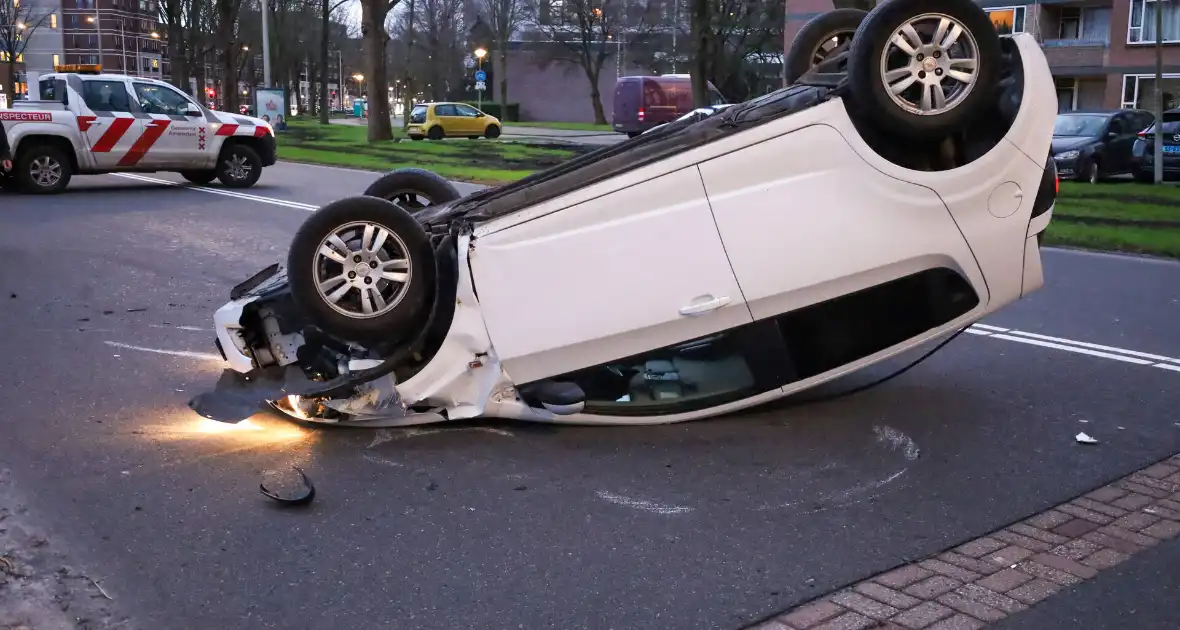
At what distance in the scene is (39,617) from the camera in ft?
12.1

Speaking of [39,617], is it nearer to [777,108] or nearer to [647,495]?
[647,495]

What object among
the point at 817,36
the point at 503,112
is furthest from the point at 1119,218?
the point at 503,112

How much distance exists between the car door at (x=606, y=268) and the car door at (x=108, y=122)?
15250mm

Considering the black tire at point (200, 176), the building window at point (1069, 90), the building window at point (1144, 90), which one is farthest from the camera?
the building window at point (1069, 90)

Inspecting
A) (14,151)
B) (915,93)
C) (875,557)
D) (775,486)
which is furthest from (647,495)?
(14,151)

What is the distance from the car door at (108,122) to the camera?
18.3 metres

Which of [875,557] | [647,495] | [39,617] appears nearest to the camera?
[39,617]

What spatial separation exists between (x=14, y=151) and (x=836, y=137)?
52.2 feet

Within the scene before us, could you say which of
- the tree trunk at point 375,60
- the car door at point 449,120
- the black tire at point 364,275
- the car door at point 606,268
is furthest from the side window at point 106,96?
the car door at point 449,120

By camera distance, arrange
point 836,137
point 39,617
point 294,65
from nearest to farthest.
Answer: point 39,617
point 836,137
point 294,65

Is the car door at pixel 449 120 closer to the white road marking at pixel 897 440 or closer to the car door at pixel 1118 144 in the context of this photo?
the car door at pixel 1118 144

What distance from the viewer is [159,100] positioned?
19016 millimetres

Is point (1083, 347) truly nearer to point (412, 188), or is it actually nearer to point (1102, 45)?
point (412, 188)

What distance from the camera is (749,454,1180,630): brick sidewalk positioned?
371 cm
